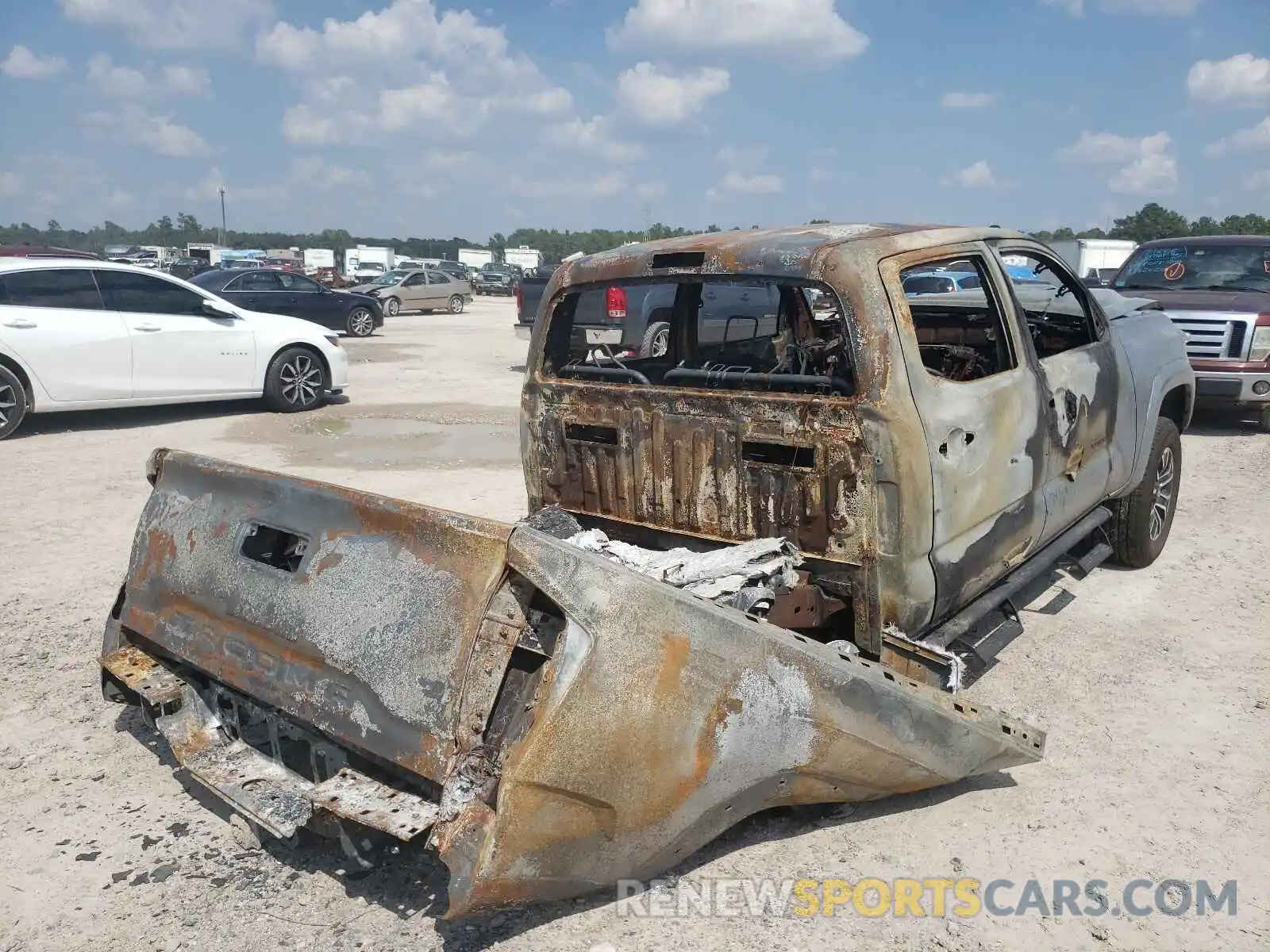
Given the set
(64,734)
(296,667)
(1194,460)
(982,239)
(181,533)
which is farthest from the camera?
(1194,460)

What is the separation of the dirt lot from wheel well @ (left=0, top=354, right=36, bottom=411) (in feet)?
12.6

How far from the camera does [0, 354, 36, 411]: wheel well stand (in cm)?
904

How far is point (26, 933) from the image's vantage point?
8.75 feet

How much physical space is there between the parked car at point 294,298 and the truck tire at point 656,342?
15.3m

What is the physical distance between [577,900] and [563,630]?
0.88 metres

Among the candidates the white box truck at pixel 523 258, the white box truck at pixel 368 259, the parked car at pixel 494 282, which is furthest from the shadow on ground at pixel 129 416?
the white box truck at pixel 523 258

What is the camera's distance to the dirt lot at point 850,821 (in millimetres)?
2654

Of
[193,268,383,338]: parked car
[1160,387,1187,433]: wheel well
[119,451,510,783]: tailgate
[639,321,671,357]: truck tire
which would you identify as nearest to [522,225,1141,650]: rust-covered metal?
[639,321,671,357]: truck tire

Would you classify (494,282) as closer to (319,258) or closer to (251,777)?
(319,258)

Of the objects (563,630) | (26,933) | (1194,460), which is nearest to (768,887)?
(563,630)

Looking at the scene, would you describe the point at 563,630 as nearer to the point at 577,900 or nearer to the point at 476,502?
the point at 577,900

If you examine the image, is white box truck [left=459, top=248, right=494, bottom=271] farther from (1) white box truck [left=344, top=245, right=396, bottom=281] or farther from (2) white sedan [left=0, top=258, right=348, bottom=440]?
(2) white sedan [left=0, top=258, right=348, bottom=440]

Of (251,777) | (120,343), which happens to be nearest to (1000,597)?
(251,777)

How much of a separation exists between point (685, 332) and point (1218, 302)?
23.9ft
